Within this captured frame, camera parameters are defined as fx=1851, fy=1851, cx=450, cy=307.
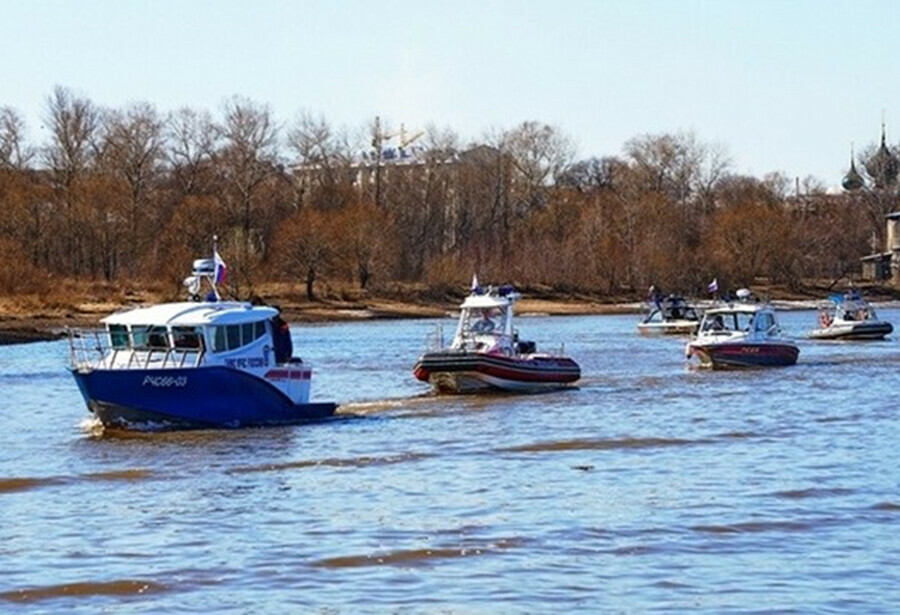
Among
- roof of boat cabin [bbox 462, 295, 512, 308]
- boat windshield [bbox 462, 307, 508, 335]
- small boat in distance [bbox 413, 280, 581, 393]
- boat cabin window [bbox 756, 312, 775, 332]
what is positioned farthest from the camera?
boat cabin window [bbox 756, 312, 775, 332]

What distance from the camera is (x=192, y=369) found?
40156 millimetres

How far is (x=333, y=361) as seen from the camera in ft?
237

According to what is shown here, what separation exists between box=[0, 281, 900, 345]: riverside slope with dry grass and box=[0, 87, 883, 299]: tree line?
5.47 ft

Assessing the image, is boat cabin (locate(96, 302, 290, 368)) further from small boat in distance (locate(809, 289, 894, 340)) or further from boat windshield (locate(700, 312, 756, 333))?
small boat in distance (locate(809, 289, 894, 340))

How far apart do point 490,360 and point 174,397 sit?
43.2 ft

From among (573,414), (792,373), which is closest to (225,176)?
(792,373)

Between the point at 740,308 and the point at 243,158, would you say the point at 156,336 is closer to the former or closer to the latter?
the point at 740,308

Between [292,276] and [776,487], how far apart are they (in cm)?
10401

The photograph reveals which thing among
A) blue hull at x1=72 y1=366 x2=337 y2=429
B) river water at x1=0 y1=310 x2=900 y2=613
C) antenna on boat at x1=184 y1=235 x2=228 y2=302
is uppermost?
→ antenna on boat at x1=184 y1=235 x2=228 y2=302

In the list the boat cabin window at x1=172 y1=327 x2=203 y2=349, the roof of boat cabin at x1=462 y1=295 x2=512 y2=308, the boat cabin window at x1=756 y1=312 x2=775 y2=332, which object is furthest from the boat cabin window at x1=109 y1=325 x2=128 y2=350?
the boat cabin window at x1=756 y1=312 x2=775 y2=332

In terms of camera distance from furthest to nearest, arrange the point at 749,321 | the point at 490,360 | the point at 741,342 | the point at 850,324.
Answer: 1. the point at 850,324
2. the point at 749,321
3. the point at 741,342
4. the point at 490,360

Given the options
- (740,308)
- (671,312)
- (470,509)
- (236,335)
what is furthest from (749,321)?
(470,509)

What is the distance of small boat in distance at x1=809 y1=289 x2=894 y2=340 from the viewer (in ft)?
290

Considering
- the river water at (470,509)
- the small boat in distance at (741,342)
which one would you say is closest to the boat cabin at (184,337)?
the river water at (470,509)
